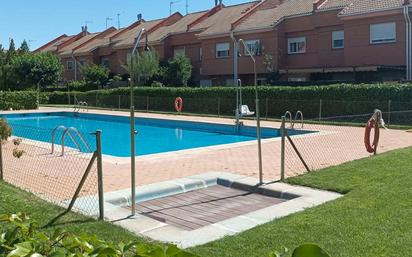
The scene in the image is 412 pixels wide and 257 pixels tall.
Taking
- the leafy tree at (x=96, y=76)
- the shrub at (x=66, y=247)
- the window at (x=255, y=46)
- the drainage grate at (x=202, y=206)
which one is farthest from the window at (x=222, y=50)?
the shrub at (x=66, y=247)

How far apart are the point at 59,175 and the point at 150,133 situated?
45.1ft

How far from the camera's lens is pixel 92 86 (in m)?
47.9

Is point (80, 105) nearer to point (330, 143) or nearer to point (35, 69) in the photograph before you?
point (35, 69)

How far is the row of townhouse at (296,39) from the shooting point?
2903cm

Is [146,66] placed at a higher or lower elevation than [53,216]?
higher

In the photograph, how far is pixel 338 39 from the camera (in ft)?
107

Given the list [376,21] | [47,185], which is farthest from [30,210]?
[376,21]

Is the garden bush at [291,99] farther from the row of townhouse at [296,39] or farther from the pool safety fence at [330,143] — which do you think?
the row of townhouse at [296,39]

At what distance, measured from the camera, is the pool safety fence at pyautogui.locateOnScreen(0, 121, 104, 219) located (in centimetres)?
662

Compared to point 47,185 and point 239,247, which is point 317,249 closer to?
point 239,247

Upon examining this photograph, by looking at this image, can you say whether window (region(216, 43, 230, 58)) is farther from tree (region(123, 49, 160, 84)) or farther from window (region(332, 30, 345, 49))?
window (region(332, 30, 345, 49))

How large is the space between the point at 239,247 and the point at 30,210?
3.08 m

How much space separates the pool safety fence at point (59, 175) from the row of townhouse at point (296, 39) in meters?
21.2

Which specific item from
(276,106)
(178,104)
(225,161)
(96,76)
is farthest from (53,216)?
(96,76)
